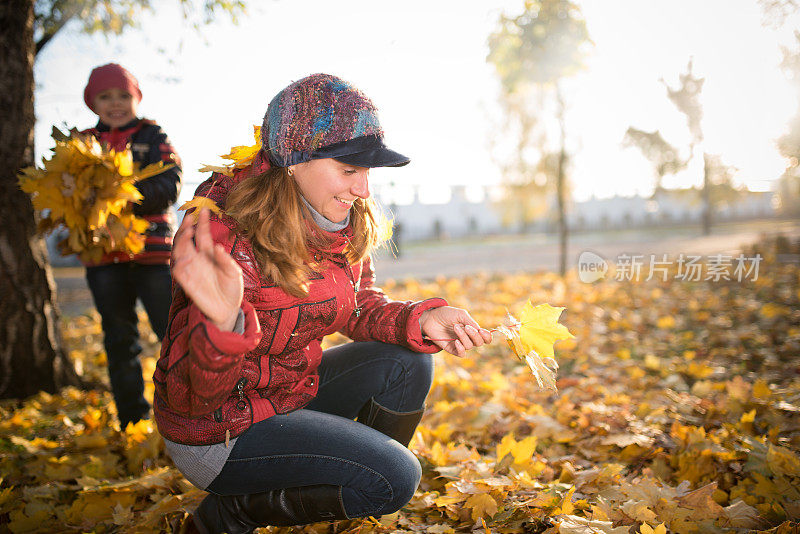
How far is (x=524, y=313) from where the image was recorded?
5.32ft

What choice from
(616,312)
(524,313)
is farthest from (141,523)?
(616,312)

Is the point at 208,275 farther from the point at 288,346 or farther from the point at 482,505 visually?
the point at 482,505

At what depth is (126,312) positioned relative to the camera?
2.45 metres

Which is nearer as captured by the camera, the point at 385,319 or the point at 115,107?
the point at 385,319

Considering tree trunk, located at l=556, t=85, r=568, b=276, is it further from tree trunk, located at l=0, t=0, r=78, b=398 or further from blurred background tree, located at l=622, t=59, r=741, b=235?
tree trunk, located at l=0, t=0, r=78, b=398

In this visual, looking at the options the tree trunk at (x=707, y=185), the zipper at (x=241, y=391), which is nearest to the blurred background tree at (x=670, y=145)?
the tree trunk at (x=707, y=185)

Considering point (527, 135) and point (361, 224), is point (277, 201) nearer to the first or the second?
point (361, 224)

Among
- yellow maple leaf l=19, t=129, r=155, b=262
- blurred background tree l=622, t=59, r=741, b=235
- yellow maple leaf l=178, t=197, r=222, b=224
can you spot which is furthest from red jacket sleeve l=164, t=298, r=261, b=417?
blurred background tree l=622, t=59, r=741, b=235

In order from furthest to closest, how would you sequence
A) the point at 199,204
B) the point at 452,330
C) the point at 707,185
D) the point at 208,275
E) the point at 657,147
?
the point at 707,185 → the point at 657,147 → the point at 452,330 → the point at 199,204 → the point at 208,275

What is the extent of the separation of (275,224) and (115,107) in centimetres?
151

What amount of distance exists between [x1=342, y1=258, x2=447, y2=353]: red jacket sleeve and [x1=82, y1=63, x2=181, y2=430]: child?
1.08m

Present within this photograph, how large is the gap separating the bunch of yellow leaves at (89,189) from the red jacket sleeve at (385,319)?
1.05m

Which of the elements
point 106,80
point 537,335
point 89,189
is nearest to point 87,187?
point 89,189

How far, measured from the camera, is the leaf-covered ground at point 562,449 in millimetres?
1625
